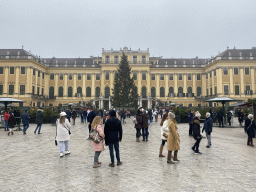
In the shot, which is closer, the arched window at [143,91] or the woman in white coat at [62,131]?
the woman in white coat at [62,131]

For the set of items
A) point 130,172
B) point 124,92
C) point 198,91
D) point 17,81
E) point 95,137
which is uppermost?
point 17,81

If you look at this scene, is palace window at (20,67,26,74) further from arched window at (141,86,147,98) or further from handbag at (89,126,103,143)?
handbag at (89,126,103,143)

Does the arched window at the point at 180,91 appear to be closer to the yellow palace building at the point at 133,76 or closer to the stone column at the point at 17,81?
the yellow palace building at the point at 133,76

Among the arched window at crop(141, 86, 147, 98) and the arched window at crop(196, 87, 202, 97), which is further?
Answer: the arched window at crop(196, 87, 202, 97)

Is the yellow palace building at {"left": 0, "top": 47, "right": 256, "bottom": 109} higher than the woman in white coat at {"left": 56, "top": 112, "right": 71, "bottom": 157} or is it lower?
higher

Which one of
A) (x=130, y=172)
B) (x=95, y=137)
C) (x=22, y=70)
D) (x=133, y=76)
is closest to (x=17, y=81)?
(x=22, y=70)

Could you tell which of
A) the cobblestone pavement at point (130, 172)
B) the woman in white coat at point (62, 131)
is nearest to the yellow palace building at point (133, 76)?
the cobblestone pavement at point (130, 172)

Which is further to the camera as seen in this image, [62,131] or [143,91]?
[143,91]

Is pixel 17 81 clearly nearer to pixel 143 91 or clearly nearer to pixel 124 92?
pixel 124 92

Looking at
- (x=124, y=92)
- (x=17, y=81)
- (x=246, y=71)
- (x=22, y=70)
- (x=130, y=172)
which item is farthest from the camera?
(x=246, y=71)

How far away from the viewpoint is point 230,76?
4544 centimetres

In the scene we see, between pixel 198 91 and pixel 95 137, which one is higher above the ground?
pixel 198 91

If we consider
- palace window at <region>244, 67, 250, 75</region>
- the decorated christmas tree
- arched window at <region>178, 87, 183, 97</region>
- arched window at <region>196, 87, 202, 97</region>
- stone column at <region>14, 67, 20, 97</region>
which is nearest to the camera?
the decorated christmas tree

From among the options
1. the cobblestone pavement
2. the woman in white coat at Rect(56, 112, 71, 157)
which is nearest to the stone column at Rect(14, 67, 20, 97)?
the cobblestone pavement
